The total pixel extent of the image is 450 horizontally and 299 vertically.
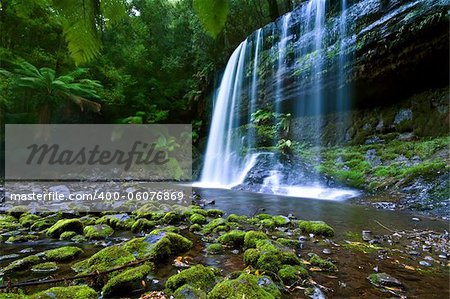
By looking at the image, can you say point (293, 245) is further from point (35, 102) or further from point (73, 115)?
point (73, 115)

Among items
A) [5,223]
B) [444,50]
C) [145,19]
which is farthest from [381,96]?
[145,19]

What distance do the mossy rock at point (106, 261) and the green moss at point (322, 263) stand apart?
63.5 inches

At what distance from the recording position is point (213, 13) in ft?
2.37

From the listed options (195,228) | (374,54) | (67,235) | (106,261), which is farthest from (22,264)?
(374,54)

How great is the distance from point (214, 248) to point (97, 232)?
1571mm

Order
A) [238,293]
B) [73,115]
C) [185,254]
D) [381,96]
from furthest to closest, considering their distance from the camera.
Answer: [73,115] → [381,96] → [185,254] → [238,293]

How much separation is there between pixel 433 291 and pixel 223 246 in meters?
1.85

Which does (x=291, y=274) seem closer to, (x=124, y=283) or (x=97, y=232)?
(x=124, y=283)

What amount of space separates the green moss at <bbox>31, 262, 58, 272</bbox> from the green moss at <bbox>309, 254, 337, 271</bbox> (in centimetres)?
230

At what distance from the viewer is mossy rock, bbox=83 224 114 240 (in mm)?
3421

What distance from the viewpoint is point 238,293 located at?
1778 millimetres

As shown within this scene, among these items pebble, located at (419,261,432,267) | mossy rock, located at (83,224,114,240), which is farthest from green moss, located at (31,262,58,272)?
pebble, located at (419,261,432,267)

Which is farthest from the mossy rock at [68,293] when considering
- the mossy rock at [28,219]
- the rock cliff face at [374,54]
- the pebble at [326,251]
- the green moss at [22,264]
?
the rock cliff face at [374,54]

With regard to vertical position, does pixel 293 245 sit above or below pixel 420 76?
below
